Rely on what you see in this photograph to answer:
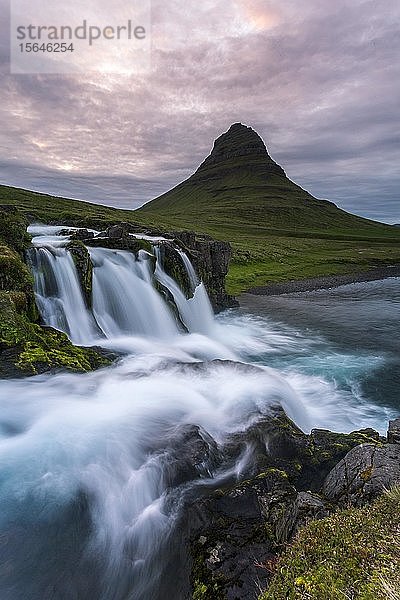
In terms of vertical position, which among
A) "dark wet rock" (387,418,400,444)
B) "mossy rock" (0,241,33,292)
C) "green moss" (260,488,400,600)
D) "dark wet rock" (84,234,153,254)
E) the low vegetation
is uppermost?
"dark wet rock" (84,234,153,254)

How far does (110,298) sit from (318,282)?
4499 cm

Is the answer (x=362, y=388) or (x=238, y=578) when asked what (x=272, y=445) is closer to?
(x=238, y=578)

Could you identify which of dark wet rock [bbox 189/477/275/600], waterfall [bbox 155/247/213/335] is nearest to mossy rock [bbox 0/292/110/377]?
dark wet rock [bbox 189/477/275/600]

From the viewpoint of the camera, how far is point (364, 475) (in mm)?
7492

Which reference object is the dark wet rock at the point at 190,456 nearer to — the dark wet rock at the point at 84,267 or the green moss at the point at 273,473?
the green moss at the point at 273,473

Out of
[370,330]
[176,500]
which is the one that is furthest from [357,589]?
[370,330]

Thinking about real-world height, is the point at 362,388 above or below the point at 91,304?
below

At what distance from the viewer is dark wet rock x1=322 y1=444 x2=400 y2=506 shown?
23.1ft

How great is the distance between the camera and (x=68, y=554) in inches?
291

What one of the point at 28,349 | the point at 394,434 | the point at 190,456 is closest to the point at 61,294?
the point at 28,349

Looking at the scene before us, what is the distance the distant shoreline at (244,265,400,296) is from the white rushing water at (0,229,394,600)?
32.6 meters

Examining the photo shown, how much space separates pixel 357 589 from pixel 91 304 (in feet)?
65.1

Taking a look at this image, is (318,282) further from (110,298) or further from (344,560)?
(344,560)

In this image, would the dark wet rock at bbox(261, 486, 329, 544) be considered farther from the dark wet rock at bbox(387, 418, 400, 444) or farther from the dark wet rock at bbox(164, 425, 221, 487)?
the dark wet rock at bbox(387, 418, 400, 444)
